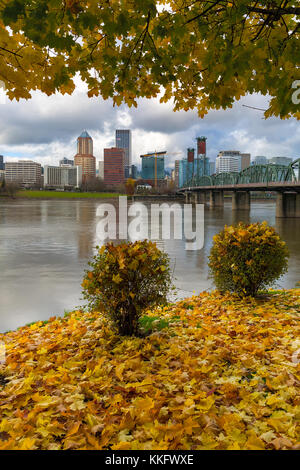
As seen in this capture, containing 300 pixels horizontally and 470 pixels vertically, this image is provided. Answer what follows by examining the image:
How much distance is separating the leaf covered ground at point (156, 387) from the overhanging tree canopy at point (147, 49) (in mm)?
3049

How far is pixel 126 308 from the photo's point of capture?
16.2ft

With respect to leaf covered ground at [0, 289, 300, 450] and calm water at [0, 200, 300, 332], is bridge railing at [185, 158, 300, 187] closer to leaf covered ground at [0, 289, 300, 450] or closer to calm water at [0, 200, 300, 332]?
calm water at [0, 200, 300, 332]

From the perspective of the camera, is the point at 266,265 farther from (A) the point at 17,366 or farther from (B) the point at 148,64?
(A) the point at 17,366

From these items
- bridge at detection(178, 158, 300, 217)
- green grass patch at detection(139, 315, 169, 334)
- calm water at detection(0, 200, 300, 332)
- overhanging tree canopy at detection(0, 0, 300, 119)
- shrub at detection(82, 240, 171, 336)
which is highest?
bridge at detection(178, 158, 300, 217)

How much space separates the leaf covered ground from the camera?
277 cm

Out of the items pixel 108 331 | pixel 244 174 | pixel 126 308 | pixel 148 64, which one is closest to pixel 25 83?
pixel 148 64

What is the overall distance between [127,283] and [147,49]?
3239 mm

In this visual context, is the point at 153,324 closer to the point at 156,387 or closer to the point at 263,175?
the point at 156,387

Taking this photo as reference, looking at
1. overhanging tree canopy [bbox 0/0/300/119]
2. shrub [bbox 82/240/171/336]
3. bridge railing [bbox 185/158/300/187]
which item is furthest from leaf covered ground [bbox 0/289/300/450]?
bridge railing [bbox 185/158/300/187]

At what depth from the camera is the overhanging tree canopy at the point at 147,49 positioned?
3.27m

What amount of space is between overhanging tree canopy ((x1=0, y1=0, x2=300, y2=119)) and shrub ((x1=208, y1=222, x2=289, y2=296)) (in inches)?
110

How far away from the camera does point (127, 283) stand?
4816mm

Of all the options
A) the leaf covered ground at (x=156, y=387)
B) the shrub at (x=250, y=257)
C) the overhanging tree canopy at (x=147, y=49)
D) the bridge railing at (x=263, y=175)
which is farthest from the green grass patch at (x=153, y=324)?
the bridge railing at (x=263, y=175)

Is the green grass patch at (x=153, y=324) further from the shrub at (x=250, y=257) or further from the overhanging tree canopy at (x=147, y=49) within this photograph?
the overhanging tree canopy at (x=147, y=49)
